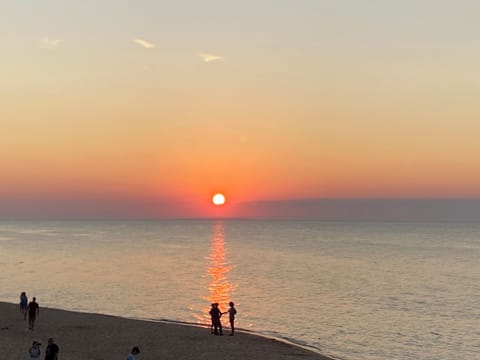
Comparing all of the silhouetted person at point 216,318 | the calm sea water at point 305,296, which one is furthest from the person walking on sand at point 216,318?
the calm sea water at point 305,296

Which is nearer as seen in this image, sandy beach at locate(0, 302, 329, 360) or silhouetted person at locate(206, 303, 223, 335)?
sandy beach at locate(0, 302, 329, 360)

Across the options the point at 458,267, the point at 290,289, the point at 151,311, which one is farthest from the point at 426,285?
the point at 151,311

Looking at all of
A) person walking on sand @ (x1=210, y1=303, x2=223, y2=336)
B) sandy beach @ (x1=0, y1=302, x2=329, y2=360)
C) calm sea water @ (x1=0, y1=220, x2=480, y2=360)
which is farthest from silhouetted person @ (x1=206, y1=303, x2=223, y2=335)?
calm sea water @ (x1=0, y1=220, x2=480, y2=360)

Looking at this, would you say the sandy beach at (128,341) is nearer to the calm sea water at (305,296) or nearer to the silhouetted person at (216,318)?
the silhouetted person at (216,318)

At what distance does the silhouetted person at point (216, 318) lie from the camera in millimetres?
31152

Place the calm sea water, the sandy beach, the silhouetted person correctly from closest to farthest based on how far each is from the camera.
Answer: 1. the sandy beach
2. the silhouetted person
3. the calm sea water

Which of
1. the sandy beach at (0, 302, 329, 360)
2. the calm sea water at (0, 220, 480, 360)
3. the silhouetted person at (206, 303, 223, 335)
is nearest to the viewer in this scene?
the sandy beach at (0, 302, 329, 360)

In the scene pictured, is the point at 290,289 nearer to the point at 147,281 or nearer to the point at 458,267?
the point at 147,281

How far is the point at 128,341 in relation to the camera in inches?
1196

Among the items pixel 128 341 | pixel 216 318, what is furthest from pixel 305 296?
pixel 128 341

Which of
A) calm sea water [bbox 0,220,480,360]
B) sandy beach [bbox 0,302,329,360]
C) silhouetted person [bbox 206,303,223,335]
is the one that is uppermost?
silhouetted person [bbox 206,303,223,335]

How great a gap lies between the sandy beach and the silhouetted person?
56 centimetres

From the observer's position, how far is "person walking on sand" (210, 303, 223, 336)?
31156mm

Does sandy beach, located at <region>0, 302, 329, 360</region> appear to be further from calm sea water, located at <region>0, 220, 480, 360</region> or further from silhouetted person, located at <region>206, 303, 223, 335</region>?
calm sea water, located at <region>0, 220, 480, 360</region>
